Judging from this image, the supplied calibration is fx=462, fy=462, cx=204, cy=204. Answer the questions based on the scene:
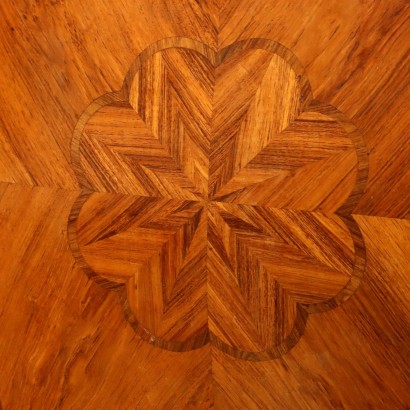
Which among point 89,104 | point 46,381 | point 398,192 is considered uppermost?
point 398,192

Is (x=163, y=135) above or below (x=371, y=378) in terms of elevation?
above

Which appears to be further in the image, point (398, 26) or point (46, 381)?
point (46, 381)

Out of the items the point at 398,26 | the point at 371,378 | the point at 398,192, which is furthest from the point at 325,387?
the point at 398,26

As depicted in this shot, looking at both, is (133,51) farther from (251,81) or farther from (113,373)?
(113,373)
